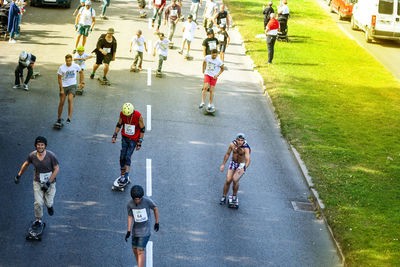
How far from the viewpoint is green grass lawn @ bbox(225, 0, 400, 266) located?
431 inches

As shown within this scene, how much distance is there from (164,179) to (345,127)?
667 centimetres

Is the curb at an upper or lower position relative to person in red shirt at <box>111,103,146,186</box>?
lower

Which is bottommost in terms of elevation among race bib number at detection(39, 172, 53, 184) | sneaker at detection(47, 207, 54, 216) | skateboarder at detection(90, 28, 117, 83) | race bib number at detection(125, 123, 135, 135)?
sneaker at detection(47, 207, 54, 216)

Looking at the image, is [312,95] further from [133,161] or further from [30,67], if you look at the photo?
[30,67]

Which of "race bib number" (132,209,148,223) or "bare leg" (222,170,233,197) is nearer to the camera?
"race bib number" (132,209,148,223)

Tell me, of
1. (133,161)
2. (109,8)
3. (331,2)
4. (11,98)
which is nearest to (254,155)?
(133,161)

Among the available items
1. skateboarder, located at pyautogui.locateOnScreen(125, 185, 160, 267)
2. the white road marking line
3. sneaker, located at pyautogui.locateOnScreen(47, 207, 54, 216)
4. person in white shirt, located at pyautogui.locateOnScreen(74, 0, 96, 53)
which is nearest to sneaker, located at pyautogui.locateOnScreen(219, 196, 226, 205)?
the white road marking line

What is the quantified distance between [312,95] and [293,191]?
23.3ft

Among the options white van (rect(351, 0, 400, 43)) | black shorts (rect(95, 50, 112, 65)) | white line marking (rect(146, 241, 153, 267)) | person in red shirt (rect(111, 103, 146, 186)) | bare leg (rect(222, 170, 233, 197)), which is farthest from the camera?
white van (rect(351, 0, 400, 43))

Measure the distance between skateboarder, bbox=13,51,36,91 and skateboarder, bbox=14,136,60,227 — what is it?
7.37 m

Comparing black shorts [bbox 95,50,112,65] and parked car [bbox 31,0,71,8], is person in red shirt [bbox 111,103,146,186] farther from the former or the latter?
parked car [bbox 31,0,71,8]

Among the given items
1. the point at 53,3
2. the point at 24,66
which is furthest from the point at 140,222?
the point at 53,3

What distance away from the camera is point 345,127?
16281 millimetres

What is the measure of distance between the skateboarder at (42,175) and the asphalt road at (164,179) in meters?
0.58
